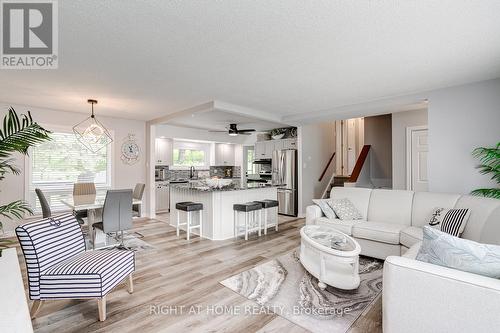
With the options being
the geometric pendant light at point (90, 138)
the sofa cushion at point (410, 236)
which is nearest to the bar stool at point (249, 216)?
the sofa cushion at point (410, 236)

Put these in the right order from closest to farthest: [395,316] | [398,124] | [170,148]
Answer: [395,316]
[398,124]
[170,148]

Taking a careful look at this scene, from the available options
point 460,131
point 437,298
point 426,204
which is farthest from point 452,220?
point 437,298

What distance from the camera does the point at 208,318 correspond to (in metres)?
2.05

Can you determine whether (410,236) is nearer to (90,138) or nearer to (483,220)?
(483,220)

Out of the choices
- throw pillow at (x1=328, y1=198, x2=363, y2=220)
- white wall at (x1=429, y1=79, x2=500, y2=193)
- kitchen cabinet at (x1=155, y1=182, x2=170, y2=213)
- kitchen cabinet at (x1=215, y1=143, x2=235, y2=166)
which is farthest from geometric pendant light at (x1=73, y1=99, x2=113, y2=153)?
white wall at (x1=429, y1=79, x2=500, y2=193)

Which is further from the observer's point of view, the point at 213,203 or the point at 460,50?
the point at 213,203

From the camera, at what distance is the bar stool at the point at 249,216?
434cm

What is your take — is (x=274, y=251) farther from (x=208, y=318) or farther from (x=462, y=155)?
(x=462, y=155)

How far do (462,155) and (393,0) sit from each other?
295cm

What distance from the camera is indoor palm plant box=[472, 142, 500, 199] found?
3125mm

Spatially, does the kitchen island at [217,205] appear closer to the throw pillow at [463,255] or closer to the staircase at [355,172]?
the staircase at [355,172]

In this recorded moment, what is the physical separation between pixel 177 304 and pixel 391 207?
3.28m

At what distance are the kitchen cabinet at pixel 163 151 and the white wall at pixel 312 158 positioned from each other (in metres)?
3.92

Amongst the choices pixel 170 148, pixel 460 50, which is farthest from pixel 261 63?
pixel 170 148
